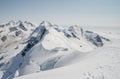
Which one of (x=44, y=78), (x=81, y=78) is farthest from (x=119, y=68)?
(x=44, y=78)

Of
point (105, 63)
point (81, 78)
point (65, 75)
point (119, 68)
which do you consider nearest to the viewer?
point (81, 78)

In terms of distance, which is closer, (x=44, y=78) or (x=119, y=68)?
(x=44, y=78)

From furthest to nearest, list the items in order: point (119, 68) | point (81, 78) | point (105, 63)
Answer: point (105, 63), point (119, 68), point (81, 78)

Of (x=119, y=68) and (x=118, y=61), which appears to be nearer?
(x=119, y=68)

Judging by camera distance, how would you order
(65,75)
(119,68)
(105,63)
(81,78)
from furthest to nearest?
(105,63) → (119,68) → (65,75) → (81,78)

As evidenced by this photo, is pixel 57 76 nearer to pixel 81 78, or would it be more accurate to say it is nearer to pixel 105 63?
pixel 81 78

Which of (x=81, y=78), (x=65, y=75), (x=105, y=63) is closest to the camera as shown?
(x=81, y=78)

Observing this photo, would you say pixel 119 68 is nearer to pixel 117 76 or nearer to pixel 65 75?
pixel 117 76

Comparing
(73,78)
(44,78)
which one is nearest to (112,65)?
(73,78)
